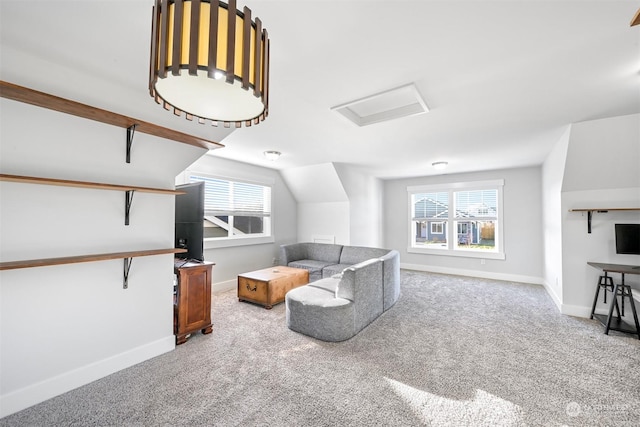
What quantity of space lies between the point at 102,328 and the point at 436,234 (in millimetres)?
6119

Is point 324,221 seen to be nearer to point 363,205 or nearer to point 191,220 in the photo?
point 363,205

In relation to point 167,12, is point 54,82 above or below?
above

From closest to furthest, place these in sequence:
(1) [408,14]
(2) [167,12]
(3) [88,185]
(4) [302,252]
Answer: (2) [167,12]
(1) [408,14]
(3) [88,185]
(4) [302,252]

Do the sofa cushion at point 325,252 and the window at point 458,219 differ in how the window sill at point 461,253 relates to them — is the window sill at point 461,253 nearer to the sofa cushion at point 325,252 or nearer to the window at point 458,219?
the window at point 458,219

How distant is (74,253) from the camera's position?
1.93m

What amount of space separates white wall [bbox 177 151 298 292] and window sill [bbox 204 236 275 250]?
0.05 meters

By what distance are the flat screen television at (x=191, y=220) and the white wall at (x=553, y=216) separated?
13.8 ft

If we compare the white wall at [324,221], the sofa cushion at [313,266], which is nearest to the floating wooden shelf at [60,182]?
the sofa cushion at [313,266]

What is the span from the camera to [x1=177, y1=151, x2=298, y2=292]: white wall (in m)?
4.28

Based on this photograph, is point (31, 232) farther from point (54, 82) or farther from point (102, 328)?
point (54, 82)

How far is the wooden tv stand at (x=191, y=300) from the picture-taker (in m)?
2.55

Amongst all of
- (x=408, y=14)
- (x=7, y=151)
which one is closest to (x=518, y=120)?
(x=408, y=14)

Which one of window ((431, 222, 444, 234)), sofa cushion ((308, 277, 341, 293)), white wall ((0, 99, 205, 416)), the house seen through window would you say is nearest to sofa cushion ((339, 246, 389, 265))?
sofa cushion ((308, 277, 341, 293))

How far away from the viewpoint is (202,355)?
2338 mm
